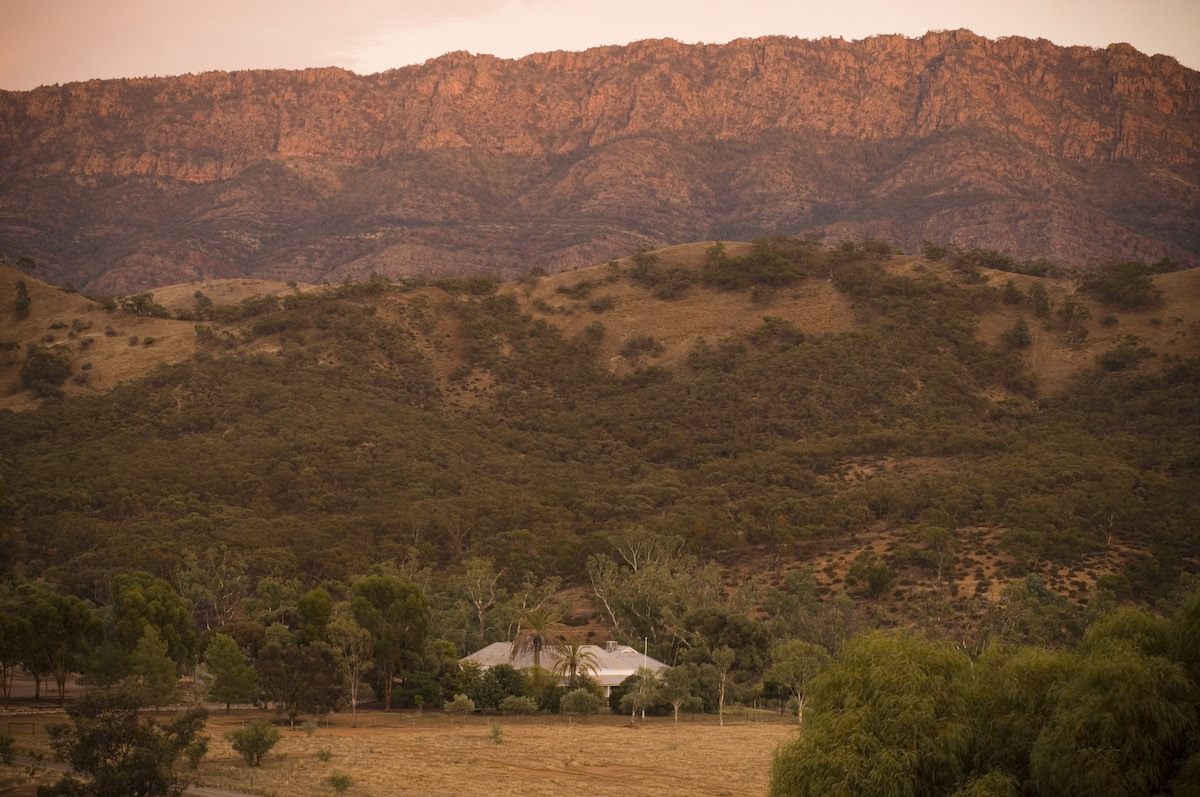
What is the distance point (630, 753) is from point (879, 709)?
734 inches

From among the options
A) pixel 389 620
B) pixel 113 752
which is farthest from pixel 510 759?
pixel 389 620

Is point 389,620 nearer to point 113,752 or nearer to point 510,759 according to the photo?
point 510,759

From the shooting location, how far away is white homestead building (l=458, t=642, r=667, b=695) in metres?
53.5

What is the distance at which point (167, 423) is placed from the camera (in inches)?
3770

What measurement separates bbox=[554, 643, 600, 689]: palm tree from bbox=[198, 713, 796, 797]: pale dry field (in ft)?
13.2

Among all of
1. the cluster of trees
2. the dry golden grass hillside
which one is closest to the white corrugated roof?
the cluster of trees

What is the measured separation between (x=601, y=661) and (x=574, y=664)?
2.21 metres

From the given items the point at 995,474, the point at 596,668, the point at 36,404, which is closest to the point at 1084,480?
the point at 995,474

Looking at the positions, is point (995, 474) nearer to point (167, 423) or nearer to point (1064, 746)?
point (167, 423)

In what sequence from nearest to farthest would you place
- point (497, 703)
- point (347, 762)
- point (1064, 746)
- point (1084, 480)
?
point (1064, 746) → point (347, 762) → point (497, 703) → point (1084, 480)

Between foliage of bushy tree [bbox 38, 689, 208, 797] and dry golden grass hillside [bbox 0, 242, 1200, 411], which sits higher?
dry golden grass hillside [bbox 0, 242, 1200, 411]

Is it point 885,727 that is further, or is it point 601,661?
point 601,661

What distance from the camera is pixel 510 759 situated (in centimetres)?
3747

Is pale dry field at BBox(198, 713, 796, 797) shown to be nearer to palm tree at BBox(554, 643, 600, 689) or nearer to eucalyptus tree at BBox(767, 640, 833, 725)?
eucalyptus tree at BBox(767, 640, 833, 725)
